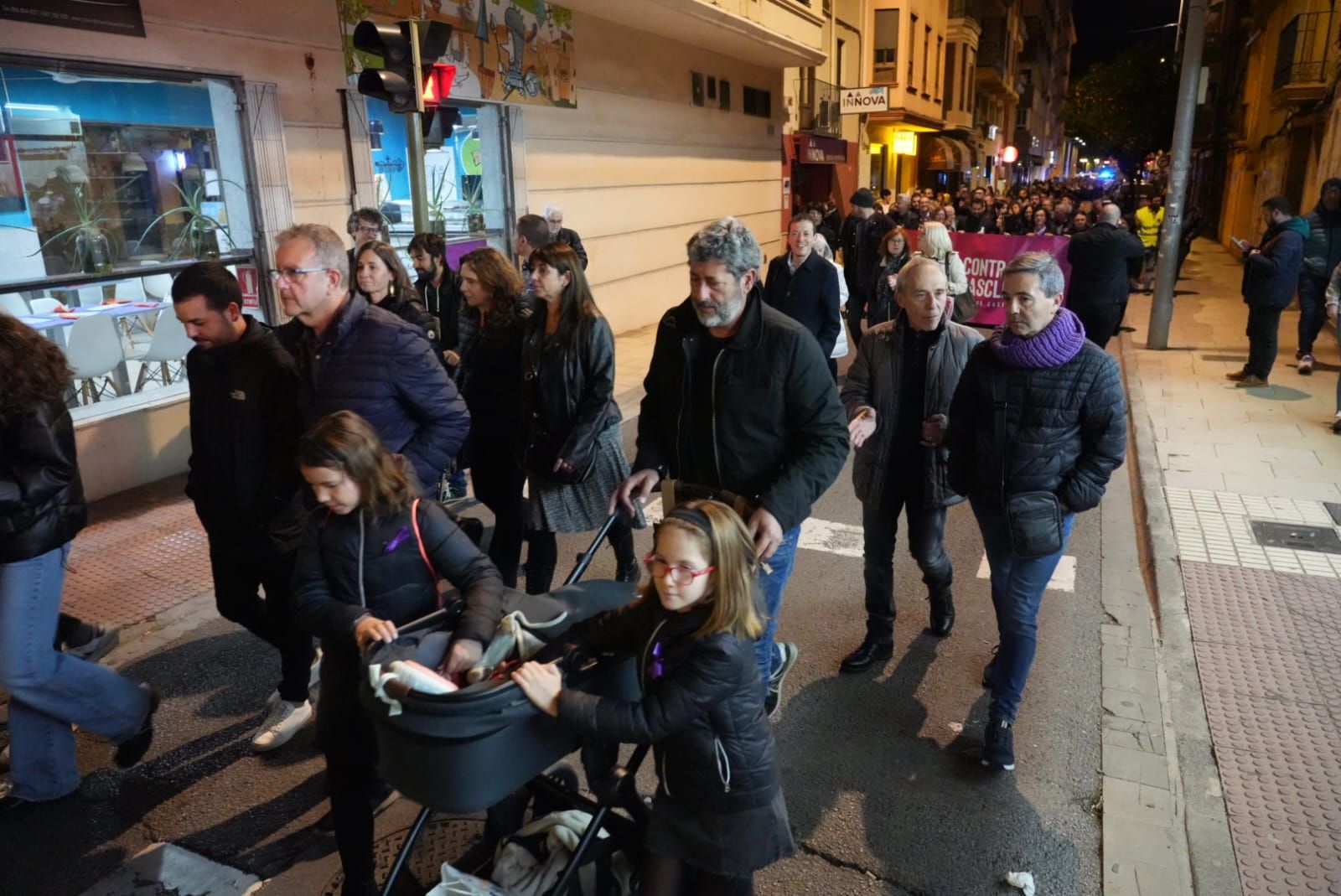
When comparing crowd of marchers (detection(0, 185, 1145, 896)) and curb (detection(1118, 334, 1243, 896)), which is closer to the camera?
crowd of marchers (detection(0, 185, 1145, 896))

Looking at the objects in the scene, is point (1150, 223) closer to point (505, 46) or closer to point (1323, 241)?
point (1323, 241)

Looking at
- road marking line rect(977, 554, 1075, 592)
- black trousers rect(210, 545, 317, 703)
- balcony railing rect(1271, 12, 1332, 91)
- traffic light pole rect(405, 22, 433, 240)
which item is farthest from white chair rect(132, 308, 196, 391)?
balcony railing rect(1271, 12, 1332, 91)

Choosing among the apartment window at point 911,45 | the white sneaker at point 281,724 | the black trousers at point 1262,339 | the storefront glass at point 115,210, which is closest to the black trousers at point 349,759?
the white sneaker at point 281,724

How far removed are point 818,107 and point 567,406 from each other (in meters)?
21.5

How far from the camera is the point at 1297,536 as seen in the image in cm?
595

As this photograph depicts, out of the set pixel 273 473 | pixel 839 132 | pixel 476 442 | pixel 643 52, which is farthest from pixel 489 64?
pixel 839 132

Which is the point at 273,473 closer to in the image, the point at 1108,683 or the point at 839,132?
the point at 1108,683

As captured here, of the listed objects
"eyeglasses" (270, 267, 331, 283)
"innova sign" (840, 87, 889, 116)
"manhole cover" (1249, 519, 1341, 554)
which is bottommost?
"manhole cover" (1249, 519, 1341, 554)

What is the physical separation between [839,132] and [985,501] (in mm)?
23748

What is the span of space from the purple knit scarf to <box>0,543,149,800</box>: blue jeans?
3513mm

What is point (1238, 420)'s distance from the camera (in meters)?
8.73

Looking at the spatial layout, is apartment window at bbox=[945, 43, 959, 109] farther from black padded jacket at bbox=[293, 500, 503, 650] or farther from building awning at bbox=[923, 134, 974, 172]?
black padded jacket at bbox=[293, 500, 503, 650]

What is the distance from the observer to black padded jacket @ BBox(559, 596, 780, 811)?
2242 millimetres

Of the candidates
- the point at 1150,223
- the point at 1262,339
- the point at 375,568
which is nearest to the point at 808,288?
the point at 375,568
